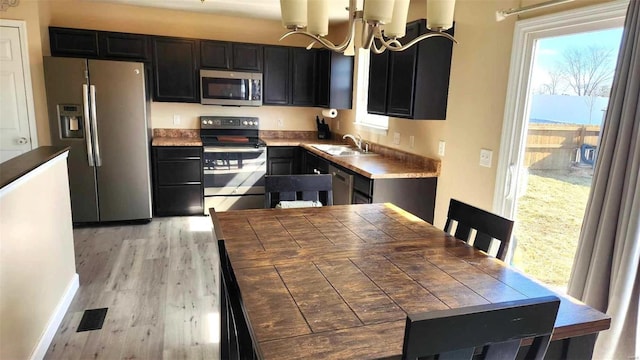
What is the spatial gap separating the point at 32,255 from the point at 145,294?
0.94 m

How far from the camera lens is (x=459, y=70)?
3.14m

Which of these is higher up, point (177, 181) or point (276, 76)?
point (276, 76)

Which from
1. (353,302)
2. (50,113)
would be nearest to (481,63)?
(353,302)

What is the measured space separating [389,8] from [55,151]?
2.36 metres

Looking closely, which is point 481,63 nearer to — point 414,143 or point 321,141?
point 414,143

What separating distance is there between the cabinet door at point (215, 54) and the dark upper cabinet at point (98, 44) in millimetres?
601

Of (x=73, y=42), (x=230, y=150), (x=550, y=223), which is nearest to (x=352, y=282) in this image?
(x=550, y=223)

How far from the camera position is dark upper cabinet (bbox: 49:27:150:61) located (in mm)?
4223

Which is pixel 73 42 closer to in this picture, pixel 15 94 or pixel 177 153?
pixel 15 94

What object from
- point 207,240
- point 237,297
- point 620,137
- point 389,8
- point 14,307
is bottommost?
point 207,240

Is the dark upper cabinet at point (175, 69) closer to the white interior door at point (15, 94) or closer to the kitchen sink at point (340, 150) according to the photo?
the white interior door at point (15, 94)

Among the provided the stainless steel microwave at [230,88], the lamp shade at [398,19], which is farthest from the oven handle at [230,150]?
the lamp shade at [398,19]

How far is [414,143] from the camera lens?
3758 millimetres

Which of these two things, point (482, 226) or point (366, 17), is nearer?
point (366, 17)
